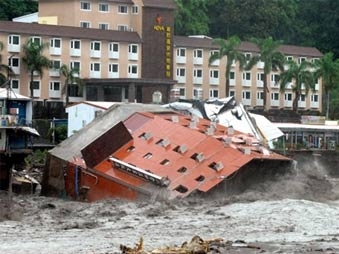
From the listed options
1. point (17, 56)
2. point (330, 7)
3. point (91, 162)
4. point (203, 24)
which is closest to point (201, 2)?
point (203, 24)

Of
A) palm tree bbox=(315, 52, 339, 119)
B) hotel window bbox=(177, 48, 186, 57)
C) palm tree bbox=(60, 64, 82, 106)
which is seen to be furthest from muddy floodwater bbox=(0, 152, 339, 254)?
palm tree bbox=(315, 52, 339, 119)

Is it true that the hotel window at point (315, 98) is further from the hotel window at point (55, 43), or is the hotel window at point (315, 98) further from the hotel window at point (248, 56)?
the hotel window at point (55, 43)

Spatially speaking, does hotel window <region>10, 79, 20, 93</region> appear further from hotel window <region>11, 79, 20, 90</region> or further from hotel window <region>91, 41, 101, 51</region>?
hotel window <region>91, 41, 101, 51</region>

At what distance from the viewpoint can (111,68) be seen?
94.1 metres

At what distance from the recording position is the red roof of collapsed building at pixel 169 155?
41906 millimetres

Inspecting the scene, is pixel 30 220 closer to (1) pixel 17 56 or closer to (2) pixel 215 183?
(2) pixel 215 183

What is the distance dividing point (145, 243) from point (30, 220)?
936 cm

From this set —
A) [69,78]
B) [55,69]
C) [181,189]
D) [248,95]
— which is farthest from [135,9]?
[181,189]

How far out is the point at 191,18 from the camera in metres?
119

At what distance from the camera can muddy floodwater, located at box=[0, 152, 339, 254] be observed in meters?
29.7

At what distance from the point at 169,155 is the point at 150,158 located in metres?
0.81

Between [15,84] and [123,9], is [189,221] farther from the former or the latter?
[123,9]

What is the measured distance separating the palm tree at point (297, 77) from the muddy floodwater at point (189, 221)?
53.2 m

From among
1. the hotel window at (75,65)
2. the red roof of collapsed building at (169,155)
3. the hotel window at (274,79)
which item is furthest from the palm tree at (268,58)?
the red roof of collapsed building at (169,155)
